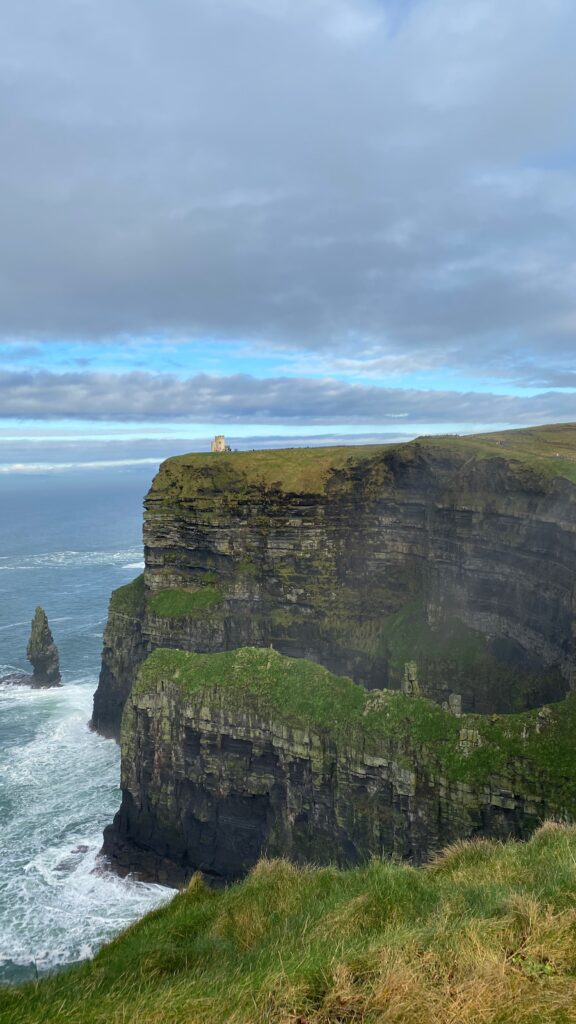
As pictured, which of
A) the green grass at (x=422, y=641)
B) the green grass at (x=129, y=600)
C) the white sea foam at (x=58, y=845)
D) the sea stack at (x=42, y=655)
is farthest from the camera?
the sea stack at (x=42, y=655)

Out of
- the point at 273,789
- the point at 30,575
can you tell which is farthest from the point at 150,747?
the point at 30,575

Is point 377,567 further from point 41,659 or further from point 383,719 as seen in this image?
point 41,659

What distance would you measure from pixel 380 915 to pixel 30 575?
13155 centimetres

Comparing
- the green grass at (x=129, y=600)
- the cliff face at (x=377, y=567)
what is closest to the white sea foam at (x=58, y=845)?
the cliff face at (x=377, y=567)

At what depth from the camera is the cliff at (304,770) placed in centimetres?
2741

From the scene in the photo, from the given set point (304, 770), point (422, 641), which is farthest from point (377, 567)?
point (304, 770)

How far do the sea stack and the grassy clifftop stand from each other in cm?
2167

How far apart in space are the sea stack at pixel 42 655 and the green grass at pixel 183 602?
16302mm

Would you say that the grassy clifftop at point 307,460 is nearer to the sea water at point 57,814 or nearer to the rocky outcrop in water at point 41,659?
the rocky outcrop in water at point 41,659

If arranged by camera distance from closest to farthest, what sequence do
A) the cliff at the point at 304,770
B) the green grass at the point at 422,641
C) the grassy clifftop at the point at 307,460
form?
the cliff at the point at 304,770 → the green grass at the point at 422,641 → the grassy clifftop at the point at 307,460

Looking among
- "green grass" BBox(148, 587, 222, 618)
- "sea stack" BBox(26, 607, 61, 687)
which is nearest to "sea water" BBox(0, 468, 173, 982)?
"sea stack" BBox(26, 607, 61, 687)

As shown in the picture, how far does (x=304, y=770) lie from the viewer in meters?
32.5

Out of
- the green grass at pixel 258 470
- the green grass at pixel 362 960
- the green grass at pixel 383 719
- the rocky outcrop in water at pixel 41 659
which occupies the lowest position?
the rocky outcrop in water at pixel 41 659

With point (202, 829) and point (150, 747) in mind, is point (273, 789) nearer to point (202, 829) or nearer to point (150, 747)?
point (202, 829)
